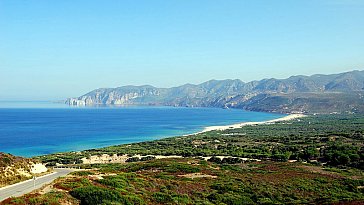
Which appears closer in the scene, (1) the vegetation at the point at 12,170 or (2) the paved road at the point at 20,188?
(2) the paved road at the point at 20,188

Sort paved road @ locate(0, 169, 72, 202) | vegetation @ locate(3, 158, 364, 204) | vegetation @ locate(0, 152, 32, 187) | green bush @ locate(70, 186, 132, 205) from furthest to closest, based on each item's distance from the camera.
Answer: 1. vegetation @ locate(0, 152, 32, 187)
2. paved road @ locate(0, 169, 72, 202)
3. vegetation @ locate(3, 158, 364, 204)
4. green bush @ locate(70, 186, 132, 205)

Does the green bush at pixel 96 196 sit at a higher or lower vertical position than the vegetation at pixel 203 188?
higher

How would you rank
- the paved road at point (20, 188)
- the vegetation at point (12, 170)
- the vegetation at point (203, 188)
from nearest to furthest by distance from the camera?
the vegetation at point (203, 188)
the paved road at point (20, 188)
the vegetation at point (12, 170)

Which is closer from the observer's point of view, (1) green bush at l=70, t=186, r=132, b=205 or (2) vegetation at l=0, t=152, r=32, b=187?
(1) green bush at l=70, t=186, r=132, b=205

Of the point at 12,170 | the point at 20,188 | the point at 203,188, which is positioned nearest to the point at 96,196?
the point at 20,188

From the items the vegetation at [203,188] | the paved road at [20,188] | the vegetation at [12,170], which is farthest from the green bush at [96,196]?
the vegetation at [12,170]

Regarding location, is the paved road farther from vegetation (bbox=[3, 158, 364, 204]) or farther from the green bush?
the green bush

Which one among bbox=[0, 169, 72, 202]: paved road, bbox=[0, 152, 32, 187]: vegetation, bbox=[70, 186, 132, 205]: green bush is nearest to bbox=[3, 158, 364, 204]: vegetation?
bbox=[70, 186, 132, 205]: green bush

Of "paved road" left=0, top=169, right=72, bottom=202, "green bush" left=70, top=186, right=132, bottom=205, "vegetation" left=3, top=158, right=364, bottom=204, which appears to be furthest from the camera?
"paved road" left=0, top=169, right=72, bottom=202

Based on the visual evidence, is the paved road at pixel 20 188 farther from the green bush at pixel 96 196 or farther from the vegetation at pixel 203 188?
the green bush at pixel 96 196

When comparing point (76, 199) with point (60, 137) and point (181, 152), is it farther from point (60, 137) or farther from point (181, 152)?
point (60, 137)

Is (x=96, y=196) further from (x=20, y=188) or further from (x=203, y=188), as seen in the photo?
(x=203, y=188)
